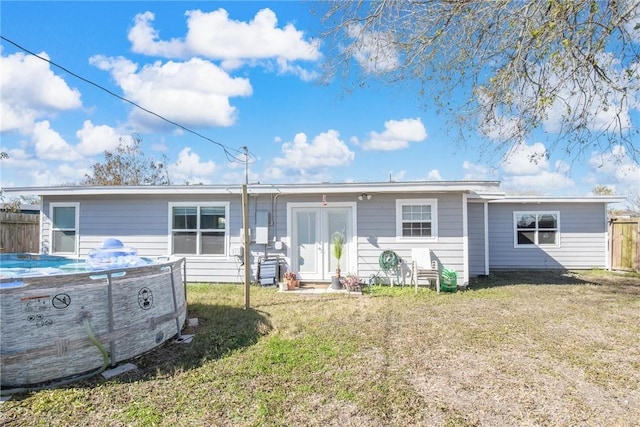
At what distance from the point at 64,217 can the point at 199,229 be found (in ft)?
11.7

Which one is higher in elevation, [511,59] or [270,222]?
[511,59]

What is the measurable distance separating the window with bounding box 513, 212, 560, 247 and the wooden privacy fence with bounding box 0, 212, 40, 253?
49.7 ft

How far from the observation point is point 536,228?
39.4 ft

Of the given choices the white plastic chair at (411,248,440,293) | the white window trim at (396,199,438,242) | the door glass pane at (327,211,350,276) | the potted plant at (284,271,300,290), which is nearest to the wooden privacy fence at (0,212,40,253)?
the potted plant at (284,271,300,290)

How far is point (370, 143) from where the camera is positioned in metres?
16.8

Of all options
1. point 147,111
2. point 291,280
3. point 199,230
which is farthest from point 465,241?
point 147,111

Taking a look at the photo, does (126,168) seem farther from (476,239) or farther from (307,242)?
(476,239)

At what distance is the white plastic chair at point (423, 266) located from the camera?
816 centimetres

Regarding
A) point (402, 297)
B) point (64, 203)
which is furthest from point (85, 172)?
point (402, 297)

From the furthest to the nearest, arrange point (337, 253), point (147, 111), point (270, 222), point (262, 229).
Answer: point (270, 222) → point (262, 229) → point (337, 253) → point (147, 111)

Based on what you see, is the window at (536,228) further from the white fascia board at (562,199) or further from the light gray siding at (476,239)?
the light gray siding at (476,239)

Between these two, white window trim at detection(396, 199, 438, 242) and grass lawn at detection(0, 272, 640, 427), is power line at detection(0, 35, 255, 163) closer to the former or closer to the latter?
grass lawn at detection(0, 272, 640, 427)

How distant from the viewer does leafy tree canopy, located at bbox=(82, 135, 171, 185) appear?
64.2 ft

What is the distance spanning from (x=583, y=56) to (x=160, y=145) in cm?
2140
